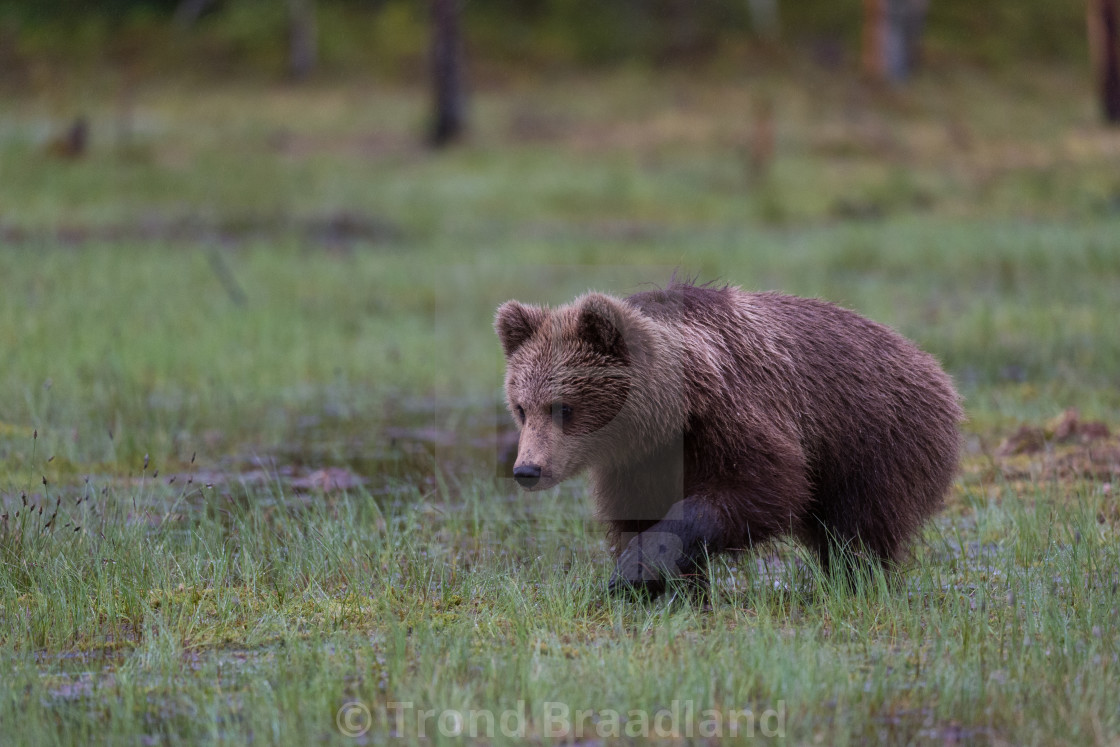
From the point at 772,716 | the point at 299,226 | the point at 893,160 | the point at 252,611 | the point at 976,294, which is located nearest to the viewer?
the point at 772,716

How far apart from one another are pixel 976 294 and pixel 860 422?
937cm

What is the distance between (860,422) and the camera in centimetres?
568

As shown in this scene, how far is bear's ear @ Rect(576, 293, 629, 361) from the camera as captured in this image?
5188 mm

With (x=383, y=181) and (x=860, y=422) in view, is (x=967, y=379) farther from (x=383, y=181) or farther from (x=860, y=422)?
(x=383, y=181)

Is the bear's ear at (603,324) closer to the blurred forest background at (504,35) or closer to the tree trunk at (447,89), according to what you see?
the tree trunk at (447,89)

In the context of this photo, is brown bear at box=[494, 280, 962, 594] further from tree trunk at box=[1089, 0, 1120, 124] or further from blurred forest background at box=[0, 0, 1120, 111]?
blurred forest background at box=[0, 0, 1120, 111]

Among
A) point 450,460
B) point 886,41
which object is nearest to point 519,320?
point 450,460

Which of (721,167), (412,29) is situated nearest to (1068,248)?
(721,167)

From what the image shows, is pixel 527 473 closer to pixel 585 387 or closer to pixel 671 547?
pixel 585 387

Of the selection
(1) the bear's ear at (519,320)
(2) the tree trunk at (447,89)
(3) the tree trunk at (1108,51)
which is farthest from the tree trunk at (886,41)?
(1) the bear's ear at (519,320)

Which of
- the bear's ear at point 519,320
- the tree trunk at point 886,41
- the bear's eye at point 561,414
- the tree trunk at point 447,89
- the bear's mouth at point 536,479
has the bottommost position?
the bear's mouth at point 536,479

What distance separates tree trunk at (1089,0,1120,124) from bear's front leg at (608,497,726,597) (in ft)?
80.0

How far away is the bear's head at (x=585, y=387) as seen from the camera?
206 inches

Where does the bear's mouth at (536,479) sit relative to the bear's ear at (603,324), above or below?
below
